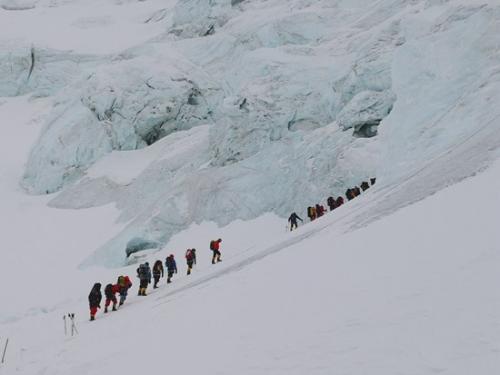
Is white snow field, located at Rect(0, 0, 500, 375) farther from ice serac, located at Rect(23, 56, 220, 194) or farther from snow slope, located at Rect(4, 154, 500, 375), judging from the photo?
ice serac, located at Rect(23, 56, 220, 194)

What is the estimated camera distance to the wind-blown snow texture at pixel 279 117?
84.4ft

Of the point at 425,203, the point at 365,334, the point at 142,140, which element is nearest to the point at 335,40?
the point at 142,140

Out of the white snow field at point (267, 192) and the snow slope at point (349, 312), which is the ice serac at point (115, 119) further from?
the snow slope at point (349, 312)

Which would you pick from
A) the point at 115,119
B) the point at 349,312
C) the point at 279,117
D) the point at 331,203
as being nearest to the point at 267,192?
the point at 279,117

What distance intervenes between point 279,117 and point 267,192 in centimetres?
659

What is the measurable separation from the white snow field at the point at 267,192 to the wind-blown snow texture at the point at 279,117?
0.17 meters

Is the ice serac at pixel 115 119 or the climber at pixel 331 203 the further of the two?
the ice serac at pixel 115 119

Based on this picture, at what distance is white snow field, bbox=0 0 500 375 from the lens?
8.56 meters

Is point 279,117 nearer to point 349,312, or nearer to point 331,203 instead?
point 331,203

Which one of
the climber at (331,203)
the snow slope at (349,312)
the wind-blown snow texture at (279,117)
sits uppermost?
the wind-blown snow texture at (279,117)

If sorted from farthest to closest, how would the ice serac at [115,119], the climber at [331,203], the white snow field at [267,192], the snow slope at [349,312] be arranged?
the ice serac at [115,119] < the climber at [331,203] < the white snow field at [267,192] < the snow slope at [349,312]

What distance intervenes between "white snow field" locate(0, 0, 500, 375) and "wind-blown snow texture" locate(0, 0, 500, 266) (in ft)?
0.55

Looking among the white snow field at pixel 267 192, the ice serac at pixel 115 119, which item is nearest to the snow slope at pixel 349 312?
the white snow field at pixel 267 192

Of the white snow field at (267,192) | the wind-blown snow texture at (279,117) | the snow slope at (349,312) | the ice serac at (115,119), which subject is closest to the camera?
the snow slope at (349,312)
